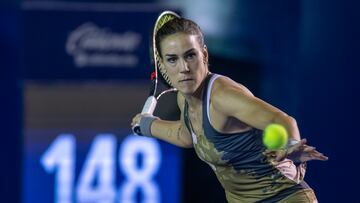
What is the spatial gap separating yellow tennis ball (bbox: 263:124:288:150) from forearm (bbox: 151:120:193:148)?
2.08 feet

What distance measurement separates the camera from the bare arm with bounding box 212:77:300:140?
303cm

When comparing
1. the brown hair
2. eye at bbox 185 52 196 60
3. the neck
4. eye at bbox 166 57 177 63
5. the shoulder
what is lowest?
the neck

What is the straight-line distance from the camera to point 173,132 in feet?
12.0

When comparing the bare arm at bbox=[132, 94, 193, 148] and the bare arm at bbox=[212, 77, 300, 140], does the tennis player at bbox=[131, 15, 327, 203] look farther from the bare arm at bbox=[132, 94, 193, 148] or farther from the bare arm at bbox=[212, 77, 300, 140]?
the bare arm at bbox=[132, 94, 193, 148]

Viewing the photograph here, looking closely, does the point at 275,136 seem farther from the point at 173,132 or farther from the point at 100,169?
the point at 100,169

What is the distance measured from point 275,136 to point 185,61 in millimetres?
481

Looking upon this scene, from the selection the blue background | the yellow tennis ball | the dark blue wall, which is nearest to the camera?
the yellow tennis ball

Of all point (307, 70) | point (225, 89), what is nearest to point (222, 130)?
point (225, 89)

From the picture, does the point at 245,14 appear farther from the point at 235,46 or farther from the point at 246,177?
the point at 246,177

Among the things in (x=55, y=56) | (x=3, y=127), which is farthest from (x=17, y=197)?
(x=55, y=56)

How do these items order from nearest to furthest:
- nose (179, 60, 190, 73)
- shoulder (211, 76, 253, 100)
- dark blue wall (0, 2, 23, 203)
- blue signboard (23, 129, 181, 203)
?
1. shoulder (211, 76, 253, 100)
2. nose (179, 60, 190, 73)
3. dark blue wall (0, 2, 23, 203)
4. blue signboard (23, 129, 181, 203)

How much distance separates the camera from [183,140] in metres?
3.62

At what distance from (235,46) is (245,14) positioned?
0.13m

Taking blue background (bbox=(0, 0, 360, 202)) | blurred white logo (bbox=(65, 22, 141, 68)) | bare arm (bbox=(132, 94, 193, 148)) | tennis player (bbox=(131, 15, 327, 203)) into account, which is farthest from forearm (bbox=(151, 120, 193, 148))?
blue background (bbox=(0, 0, 360, 202))
